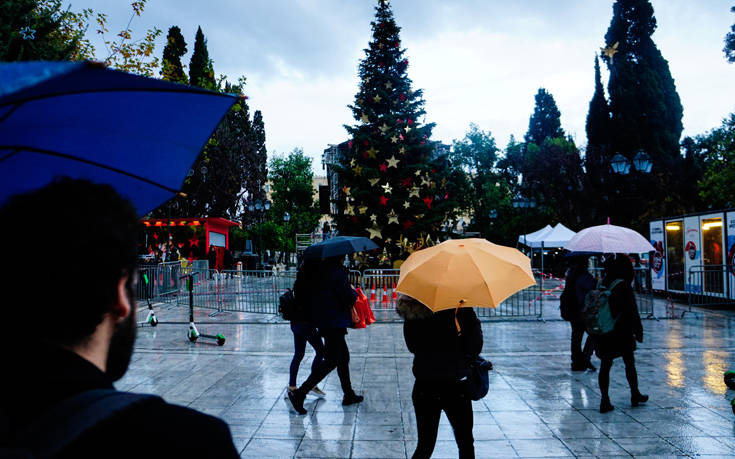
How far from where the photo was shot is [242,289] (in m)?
15.1

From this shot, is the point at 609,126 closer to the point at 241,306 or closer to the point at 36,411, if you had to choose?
the point at 241,306

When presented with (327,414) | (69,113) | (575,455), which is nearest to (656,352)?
(575,455)

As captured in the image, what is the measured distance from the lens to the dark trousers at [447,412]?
3.58 metres

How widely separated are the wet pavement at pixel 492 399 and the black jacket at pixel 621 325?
29.5 inches

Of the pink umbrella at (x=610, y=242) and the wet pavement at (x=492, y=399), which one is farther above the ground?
the pink umbrella at (x=610, y=242)

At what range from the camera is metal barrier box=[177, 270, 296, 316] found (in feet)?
47.0

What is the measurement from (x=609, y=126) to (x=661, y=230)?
92.7 ft

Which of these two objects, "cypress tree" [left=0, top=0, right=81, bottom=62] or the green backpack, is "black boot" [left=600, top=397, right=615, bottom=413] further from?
"cypress tree" [left=0, top=0, right=81, bottom=62]

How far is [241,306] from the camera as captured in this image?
15602mm

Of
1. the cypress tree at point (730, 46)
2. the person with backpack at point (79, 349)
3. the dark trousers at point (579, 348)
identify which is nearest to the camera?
the person with backpack at point (79, 349)

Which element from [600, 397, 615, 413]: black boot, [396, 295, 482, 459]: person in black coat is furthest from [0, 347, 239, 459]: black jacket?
[600, 397, 615, 413]: black boot

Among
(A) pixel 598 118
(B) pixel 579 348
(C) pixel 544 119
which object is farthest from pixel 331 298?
(C) pixel 544 119

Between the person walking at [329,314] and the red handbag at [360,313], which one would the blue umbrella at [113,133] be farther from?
the red handbag at [360,313]

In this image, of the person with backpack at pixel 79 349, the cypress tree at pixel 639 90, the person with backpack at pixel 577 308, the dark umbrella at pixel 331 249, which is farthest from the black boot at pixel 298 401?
the cypress tree at pixel 639 90
